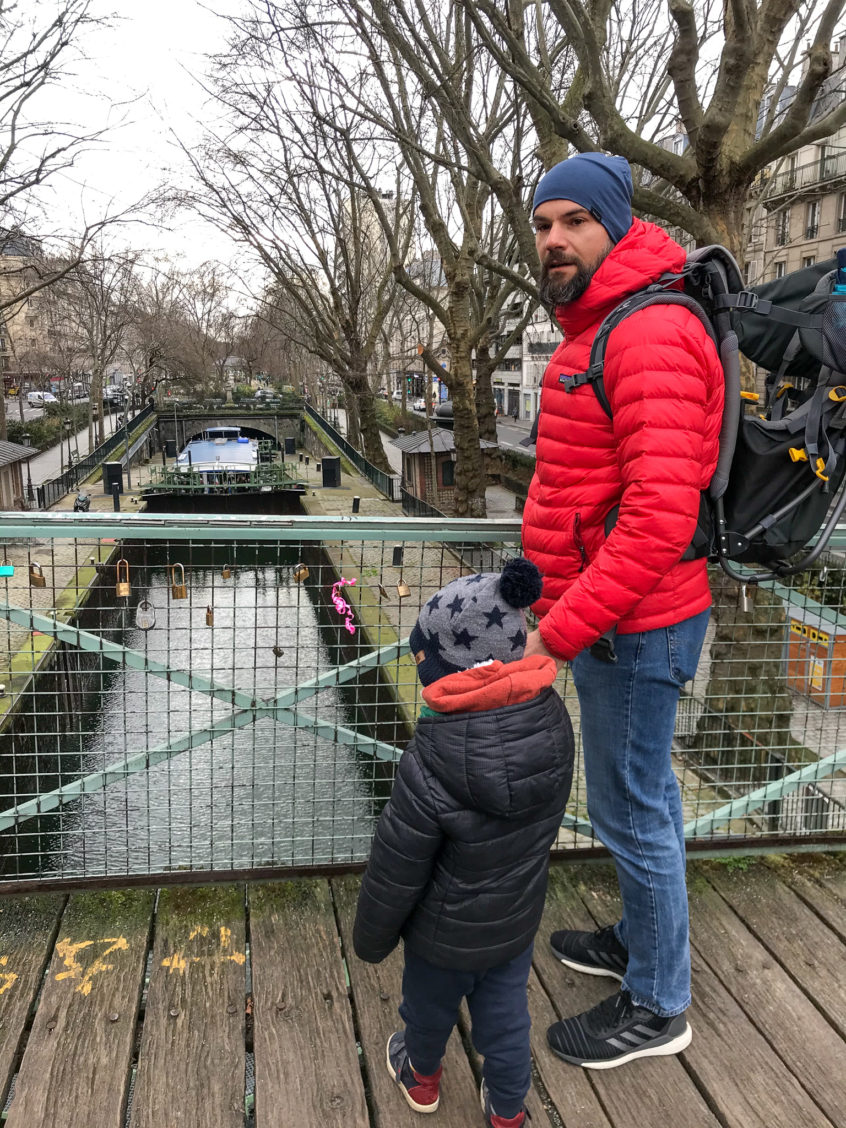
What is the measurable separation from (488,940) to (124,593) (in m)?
1.66

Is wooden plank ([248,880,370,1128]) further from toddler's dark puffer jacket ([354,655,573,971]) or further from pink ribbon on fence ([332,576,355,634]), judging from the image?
pink ribbon on fence ([332,576,355,634])

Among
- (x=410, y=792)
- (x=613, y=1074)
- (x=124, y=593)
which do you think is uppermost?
(x=124, y=593)

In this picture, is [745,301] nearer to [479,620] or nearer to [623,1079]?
[479,620]

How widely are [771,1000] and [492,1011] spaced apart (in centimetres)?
108

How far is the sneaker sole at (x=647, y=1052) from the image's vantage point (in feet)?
7.72

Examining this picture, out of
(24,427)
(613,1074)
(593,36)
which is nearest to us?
(613,1074)

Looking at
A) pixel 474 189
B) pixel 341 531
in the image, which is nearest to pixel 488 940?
pixel 341 531

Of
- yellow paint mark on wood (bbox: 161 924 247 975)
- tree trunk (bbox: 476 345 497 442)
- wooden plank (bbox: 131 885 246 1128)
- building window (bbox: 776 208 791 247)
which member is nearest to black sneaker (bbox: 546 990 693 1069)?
wooden plank (bbox: 131 885 246 1128)

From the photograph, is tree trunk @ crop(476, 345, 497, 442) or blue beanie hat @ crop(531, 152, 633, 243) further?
tree trunk @ crop(476, 345, 497, 442)

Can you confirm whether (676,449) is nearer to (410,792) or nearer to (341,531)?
(410,792)

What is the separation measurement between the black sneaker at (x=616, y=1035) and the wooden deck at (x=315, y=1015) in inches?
1.6

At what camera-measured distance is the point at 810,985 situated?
268cm

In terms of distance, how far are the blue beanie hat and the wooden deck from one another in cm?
219

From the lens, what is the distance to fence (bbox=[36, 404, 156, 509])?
2378cm
